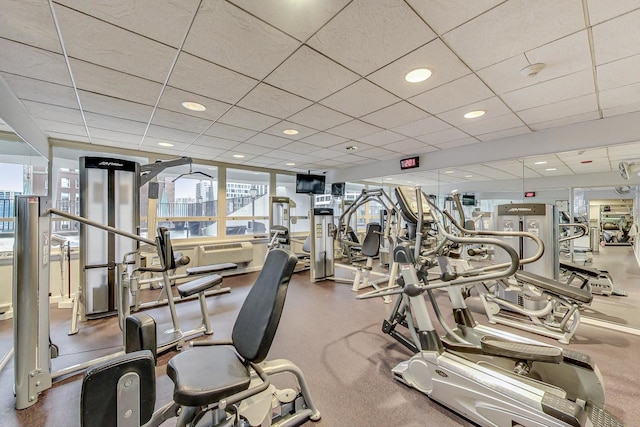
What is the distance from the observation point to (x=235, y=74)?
219 centimetres

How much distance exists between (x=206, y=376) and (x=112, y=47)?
2.13 m

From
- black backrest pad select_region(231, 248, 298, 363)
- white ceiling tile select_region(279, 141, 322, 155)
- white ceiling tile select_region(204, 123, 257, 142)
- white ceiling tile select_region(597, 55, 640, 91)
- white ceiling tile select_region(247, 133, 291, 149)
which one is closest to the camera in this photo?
black backrest pad select_region(231, 248, 298, 363)

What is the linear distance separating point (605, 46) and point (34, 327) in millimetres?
4276

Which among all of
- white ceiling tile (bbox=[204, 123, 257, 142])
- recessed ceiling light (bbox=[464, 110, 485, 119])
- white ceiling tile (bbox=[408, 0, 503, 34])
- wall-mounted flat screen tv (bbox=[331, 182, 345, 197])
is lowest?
wall-mounted flat screen tv (bbox=[331, 182, 345, 197])

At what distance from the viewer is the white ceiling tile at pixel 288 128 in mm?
3449

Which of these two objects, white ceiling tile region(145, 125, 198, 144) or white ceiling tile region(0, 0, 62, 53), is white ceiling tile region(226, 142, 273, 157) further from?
white ceiling tile region(0, 0, 62, 53)

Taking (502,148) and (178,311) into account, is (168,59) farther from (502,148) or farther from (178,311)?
(502,148)

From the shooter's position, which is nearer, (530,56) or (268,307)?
(268,307)

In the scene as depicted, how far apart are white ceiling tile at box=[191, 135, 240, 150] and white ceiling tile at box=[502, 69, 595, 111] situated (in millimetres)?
3628

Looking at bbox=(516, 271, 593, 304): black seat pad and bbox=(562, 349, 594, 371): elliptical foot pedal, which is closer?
bbox=(562, 349, 594, 371): elliptical foot pedal

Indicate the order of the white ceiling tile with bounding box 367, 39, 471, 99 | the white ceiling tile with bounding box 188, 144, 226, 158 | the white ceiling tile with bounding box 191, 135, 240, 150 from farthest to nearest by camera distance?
the white ceiling tile with bounding box 188, 144, 226, 158, the white ceiling tile with bounding box 191, 135, 240, 150, the white ceiling tile with bounding box 367, 39, 471, 99

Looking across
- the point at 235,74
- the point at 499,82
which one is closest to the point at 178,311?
the point at 235,74

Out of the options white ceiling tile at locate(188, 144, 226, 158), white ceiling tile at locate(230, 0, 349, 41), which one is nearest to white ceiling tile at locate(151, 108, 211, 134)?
white ceiling tile at locate(188, 144, 226, 158)

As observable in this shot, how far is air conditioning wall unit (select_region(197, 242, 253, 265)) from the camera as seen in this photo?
17.4 ft
